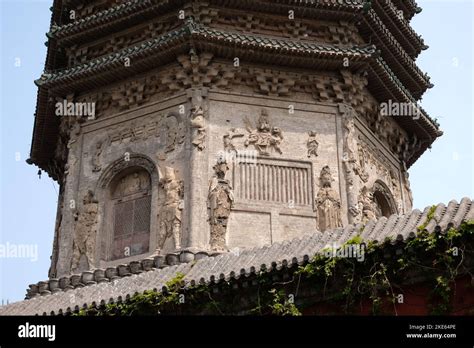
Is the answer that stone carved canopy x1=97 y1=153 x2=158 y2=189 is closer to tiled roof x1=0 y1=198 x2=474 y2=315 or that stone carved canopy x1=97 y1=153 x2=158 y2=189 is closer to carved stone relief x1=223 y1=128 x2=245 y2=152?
carved stone relief x1=223 y1=128 x2=245 y2=152

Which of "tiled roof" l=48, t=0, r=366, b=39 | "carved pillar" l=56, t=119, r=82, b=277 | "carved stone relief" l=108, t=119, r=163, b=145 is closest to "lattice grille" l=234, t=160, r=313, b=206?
"carved stone relief" l=108, t=119, r=163, b=145

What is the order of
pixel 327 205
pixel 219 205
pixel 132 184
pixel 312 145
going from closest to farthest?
1. pixel 219 205
2. pixel 327 205
3. pixel 312 145
4. pixel 132 184

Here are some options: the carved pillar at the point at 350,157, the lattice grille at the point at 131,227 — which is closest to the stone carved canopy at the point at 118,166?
the lattice grille at the point at 131,227

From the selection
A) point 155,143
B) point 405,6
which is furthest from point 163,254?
point 405,6

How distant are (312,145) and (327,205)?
5.00 ft

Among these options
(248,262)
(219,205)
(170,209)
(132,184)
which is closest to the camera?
(248,262)

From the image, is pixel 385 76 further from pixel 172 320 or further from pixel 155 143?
pixel 172 320

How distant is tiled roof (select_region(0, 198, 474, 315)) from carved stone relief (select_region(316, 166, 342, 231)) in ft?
10.8

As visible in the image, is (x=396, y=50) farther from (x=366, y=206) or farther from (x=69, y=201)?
(x=69, y=201)

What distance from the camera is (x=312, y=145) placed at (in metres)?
17.5

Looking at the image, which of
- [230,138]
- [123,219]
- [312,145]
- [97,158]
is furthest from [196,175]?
[97,158]

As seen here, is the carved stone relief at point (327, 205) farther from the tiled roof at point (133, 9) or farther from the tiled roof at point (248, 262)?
the tiled roof at point (133, 9)

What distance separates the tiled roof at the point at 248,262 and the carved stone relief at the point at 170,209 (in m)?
1.39

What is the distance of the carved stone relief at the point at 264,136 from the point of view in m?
17.2
